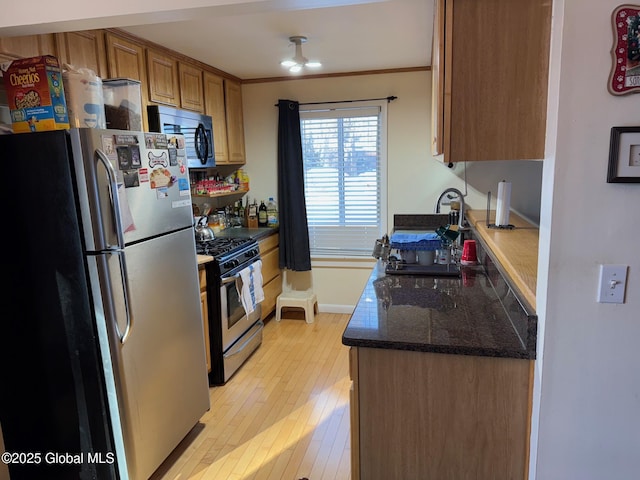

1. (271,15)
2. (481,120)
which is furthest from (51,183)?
(481,120)

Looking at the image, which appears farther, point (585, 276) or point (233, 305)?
point (233, 305)

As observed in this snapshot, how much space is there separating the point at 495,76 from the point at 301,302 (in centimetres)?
302

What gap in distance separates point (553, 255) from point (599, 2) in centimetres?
64

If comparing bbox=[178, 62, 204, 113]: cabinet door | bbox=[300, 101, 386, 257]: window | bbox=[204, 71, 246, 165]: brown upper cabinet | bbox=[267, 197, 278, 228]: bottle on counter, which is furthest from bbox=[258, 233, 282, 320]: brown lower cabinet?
bbox=[178, 62, 204, 113]: cabinet door

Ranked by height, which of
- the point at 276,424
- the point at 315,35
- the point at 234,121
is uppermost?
the point at 315,35

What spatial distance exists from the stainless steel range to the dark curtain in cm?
79

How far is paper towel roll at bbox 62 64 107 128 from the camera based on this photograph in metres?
1.80

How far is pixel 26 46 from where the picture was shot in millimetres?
1857

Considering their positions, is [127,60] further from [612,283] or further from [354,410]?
[612,283]

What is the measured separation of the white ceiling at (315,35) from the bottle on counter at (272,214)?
4.10 feet

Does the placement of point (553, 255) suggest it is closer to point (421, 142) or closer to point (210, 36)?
point (210, 36)

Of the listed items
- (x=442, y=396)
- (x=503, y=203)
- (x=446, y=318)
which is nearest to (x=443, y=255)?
(x=503, y=203)

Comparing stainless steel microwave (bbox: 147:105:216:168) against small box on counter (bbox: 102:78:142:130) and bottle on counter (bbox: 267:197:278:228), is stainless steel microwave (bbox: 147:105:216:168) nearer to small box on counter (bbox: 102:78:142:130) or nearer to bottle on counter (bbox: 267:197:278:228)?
small box on counter (bbox: 102:78:142:130)

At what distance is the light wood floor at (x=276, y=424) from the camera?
2.11 metres
